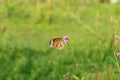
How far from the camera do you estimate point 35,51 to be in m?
6.25

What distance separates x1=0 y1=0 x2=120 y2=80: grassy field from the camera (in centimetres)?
490

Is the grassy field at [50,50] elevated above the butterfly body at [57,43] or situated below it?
below

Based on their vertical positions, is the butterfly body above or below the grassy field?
above

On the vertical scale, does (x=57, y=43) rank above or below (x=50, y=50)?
above

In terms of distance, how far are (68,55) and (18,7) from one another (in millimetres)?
2595

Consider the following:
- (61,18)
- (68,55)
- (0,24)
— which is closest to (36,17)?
(61,18)

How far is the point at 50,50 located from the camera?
21.0 ft

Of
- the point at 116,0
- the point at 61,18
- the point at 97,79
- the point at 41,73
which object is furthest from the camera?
the point at 116,0

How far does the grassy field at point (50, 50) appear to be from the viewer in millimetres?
4902

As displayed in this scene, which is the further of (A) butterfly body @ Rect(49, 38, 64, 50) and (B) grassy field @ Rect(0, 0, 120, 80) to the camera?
(B) grassy field @ Rect(0, 0, 120, 80)

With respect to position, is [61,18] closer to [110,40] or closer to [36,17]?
[36,17]

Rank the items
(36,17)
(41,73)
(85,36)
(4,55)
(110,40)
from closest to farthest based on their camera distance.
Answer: (41,73) < (4,55) < (110,40) < (85,36) < (36,17)

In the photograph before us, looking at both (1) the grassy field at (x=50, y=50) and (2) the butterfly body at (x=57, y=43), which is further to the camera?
(1) the grassy field at (x=50, y=50)

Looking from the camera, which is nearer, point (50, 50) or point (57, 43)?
point (57, 43)
